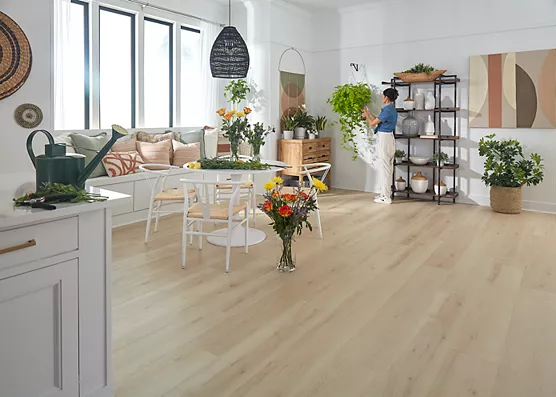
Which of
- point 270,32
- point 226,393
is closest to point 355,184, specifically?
point 270,32

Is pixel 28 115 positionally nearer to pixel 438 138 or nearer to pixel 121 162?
pixel 121 162

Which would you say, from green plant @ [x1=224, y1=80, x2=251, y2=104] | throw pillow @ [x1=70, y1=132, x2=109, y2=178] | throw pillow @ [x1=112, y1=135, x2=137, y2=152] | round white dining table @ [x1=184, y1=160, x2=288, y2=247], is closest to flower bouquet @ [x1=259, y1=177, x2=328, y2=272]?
round white dining table @ [x1=184, y1=160, x2=288, y2=247]

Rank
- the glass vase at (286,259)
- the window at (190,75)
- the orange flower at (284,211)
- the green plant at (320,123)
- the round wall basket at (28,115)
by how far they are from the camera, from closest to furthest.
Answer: the round wall basket at (28,115) → the orange flower at (284,211) → the glass vase at (286,259) → the window at (190,75) → the green plant at (320,123)

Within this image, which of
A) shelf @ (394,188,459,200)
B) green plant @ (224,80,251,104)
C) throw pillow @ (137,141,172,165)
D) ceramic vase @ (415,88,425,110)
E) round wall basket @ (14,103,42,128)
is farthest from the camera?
green plant @ (224,80,251,104)

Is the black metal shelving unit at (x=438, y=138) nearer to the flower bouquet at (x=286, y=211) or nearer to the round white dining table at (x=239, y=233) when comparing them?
the round white dining table at (x=239, y=233)

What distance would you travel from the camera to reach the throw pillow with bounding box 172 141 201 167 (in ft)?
20.3

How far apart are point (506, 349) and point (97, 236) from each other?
2.13 meters

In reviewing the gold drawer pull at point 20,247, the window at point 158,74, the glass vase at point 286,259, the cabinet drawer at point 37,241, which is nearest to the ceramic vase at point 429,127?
the window at point 158,74

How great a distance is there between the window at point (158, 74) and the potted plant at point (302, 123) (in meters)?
1.97

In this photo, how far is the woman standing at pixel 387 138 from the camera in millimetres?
6652

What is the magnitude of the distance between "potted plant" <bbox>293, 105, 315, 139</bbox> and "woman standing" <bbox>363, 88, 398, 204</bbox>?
1.15m

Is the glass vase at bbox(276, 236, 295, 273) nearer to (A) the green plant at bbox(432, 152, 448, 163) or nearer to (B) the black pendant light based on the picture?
(B) the black pendant light

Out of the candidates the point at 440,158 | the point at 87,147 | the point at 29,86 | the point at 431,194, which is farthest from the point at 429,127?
the point at 29,86

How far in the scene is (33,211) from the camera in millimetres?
1521
